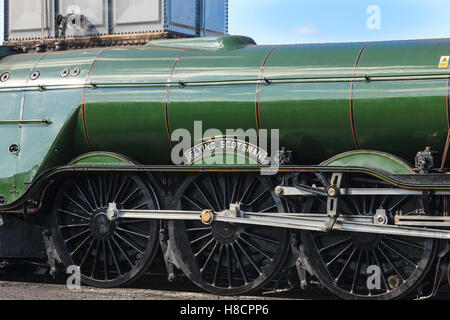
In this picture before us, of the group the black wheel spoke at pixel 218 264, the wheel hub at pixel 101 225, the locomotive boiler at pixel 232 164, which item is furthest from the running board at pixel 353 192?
the wheel hub at pixel 101 225

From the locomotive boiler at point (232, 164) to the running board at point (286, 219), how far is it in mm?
19

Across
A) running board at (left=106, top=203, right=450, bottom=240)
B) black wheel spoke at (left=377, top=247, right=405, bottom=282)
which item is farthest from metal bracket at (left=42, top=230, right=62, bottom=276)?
black wheel spoke at (left=377, top=247, right=405, bottom=282)

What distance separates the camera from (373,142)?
10.5 m

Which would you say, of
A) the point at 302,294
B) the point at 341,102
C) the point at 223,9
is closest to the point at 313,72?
the point at 341,102

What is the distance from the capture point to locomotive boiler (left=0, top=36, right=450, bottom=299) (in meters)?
10.2

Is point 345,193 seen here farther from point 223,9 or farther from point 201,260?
point 223,9

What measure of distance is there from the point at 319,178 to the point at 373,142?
818 millimetres

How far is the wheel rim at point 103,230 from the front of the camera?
11.6 m

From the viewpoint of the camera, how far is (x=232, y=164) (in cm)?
1098

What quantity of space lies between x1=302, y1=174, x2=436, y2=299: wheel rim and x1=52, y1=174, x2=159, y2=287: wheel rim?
231 centimetres

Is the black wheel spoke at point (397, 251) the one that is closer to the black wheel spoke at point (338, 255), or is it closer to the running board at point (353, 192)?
the black wheel spoke at point (338, 255)
